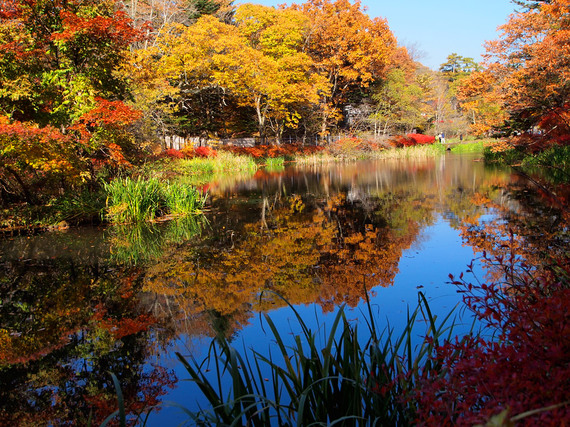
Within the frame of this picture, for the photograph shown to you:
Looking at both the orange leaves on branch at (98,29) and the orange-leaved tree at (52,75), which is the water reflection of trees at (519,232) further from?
the orange leaves on branch at (98,29)

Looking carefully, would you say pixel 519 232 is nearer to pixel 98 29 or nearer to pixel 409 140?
pixel 98 29

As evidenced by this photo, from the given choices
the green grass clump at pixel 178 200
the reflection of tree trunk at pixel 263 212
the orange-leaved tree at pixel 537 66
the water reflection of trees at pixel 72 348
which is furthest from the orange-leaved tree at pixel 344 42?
the water reflection of trees at pixel 72 348

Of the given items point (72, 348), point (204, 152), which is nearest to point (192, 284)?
point (72, 348)

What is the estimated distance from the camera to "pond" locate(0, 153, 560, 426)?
2.96m

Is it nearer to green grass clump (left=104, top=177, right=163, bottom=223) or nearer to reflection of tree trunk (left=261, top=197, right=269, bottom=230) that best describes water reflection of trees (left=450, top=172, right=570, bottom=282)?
reflection of tree trunk (left=261, top=197, right=269, bottom=230)

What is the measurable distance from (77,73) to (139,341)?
7270 mm

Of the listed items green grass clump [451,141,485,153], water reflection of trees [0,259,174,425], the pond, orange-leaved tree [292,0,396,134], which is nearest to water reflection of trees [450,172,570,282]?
the pond

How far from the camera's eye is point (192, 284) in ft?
16.0

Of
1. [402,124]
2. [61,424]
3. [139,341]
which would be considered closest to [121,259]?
[139,341]

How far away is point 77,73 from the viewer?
345 inches

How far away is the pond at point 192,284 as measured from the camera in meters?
2.96

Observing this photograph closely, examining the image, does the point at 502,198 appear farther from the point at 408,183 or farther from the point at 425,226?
the point at 408,183

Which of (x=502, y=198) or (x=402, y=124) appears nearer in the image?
(x=502, y=198)

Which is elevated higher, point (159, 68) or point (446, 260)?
point (159, 68)
